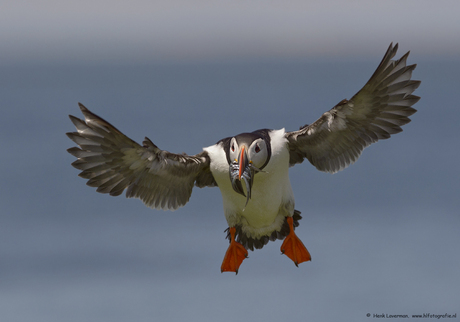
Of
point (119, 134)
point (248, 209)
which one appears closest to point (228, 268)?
point (248, 209)

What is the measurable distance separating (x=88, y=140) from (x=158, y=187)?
93.1 inches

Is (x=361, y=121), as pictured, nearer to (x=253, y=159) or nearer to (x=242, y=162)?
(x=253, y=159)

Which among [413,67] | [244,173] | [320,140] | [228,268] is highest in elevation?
[413,67]

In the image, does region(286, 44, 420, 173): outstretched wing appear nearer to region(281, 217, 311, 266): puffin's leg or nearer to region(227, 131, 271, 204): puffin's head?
region(227, 131, 271, 204): puffin's head

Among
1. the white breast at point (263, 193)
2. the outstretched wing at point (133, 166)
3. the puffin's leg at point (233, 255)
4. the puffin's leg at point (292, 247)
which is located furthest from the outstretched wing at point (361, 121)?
the outstretched wing at point (133, 166)

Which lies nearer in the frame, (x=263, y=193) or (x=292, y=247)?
(x=263, y=193)

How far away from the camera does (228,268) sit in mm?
19859

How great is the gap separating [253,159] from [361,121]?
9.74 feet

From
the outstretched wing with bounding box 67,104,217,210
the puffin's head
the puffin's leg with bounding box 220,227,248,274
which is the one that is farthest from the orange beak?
the puffin's leg with bounding box 220,227,248,274

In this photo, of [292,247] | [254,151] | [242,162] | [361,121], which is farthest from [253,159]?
[292,247]

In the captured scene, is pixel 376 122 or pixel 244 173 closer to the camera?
pixel 244 173

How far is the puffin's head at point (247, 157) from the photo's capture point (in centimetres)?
1762

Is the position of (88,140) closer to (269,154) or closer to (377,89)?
(269,154)

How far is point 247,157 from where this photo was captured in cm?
1772
